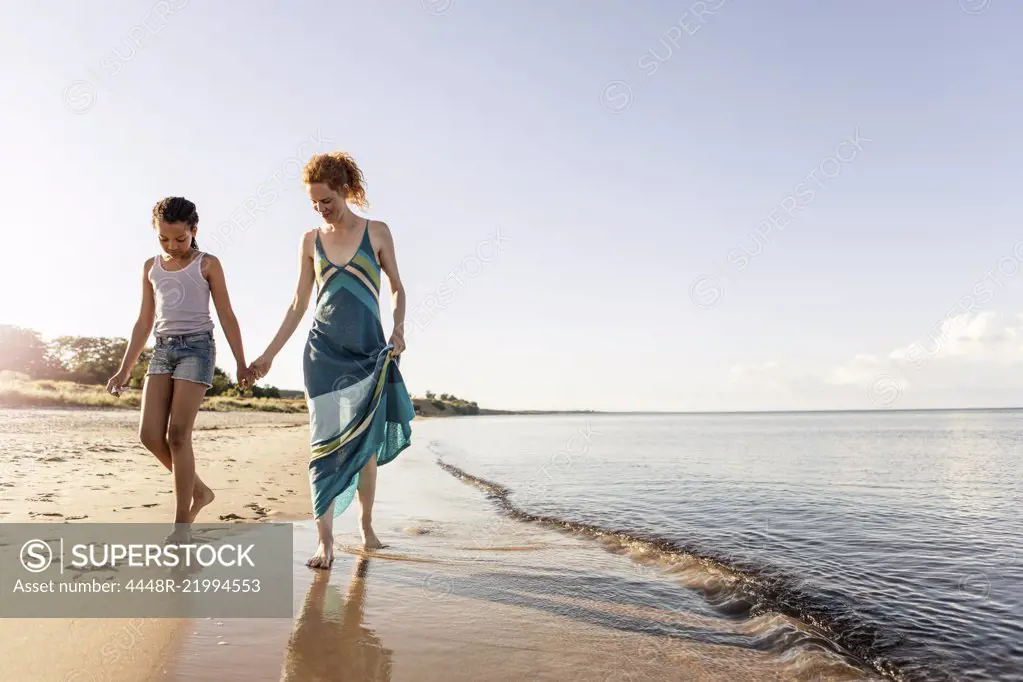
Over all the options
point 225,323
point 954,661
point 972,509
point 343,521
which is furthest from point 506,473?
point 954,661

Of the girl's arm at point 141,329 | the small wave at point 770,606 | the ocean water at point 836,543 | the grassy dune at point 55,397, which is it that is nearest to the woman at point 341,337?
the girl's arm at point 141,329

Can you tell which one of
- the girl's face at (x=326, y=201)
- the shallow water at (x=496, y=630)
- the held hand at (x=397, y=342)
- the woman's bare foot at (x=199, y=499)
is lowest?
the shallow water at (x=496, y=630)

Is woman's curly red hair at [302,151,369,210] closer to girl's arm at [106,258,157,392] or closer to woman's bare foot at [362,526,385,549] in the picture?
girl's arm at [106,258,157,392]

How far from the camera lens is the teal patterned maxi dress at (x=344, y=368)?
417 cm

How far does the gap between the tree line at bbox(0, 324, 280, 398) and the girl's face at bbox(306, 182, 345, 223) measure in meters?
32.4

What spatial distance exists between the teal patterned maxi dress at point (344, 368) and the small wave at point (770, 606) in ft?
7.55

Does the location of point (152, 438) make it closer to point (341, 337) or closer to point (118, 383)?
point (118, 383)

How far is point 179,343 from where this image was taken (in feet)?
13.0

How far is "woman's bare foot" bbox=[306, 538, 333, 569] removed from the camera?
153 inches

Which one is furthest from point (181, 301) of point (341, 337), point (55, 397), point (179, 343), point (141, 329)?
point (55, 397)

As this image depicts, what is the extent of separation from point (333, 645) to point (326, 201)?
268 cm

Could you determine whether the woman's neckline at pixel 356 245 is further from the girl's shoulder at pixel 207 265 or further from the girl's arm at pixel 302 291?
the girl's shoulder at pixel 207 265

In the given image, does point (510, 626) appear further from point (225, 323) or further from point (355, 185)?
point (355, 185)

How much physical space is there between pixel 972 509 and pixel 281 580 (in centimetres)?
815
